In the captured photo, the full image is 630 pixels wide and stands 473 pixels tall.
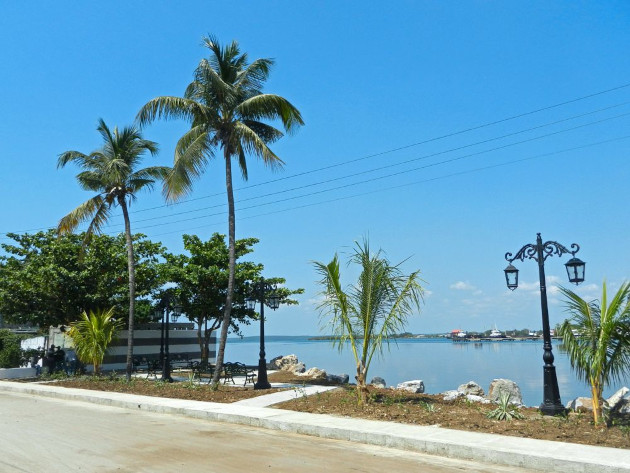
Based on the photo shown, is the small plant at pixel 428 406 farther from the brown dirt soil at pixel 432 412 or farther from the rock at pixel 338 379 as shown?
the rock at pixel 338 379

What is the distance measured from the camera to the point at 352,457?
9.15m

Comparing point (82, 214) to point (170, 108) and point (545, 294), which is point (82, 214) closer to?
point (170, 108)

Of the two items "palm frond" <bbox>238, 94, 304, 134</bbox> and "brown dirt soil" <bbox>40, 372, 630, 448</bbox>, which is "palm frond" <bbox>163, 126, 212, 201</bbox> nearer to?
"palm frond" <bbox>238, 94, 304, 134</bbox>

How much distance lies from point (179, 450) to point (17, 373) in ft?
75.3

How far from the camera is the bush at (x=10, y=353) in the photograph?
29328 millimetres

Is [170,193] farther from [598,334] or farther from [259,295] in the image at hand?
[598,334]

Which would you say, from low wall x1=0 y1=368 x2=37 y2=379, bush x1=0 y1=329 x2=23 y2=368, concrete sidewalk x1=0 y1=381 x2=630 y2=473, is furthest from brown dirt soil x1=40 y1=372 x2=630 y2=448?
bush x1=0 y1=329 x2=23 y2=368

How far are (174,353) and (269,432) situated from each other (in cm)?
2422

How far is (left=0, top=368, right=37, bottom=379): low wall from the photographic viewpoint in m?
28.1

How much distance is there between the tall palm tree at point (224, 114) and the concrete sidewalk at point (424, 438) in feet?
12.5

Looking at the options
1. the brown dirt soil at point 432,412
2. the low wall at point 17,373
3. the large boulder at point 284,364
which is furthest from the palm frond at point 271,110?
the low wall at point 17,373

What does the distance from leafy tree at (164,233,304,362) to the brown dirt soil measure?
8.00m

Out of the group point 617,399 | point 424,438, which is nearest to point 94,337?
point 424,438

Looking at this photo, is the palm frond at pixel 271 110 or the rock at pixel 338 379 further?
the rock at pixel 338 379
